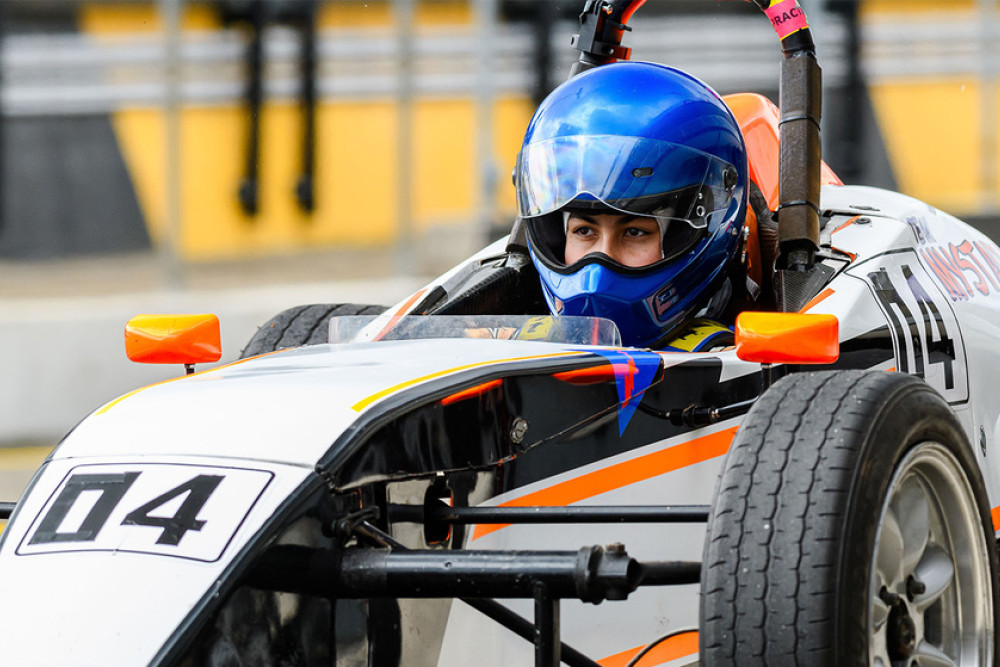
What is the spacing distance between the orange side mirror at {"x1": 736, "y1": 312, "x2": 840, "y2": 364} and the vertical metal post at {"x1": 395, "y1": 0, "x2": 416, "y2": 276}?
4622 millimetres

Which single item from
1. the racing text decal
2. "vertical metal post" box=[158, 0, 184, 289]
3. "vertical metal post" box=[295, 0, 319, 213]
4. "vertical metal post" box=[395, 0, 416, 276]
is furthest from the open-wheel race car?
"vertical metal post" box=[295, 0, 319, 213]

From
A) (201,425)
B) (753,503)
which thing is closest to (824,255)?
(753,503)

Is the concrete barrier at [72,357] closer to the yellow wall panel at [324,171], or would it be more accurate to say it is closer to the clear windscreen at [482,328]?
the yellow wall panel at [324,171]

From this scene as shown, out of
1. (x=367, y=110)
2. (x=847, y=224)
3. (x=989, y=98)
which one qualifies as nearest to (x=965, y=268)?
(x=847, y=224)

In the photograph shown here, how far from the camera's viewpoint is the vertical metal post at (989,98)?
7.76 metres

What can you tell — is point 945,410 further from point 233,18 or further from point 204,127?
point 233,18

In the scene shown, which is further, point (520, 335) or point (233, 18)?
point (233, 18)

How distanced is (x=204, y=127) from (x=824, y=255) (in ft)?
15.5

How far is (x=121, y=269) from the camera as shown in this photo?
788cm

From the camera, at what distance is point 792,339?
284cm

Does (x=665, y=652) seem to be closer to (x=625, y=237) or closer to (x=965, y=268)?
(x=625, y=237)

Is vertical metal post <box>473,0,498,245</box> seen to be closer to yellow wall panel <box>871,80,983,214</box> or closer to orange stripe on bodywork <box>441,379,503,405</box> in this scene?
yellow wall panel <box>871,80,983,214</box>

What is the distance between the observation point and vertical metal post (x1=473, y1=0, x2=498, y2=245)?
727cm

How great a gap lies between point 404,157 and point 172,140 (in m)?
1.12
